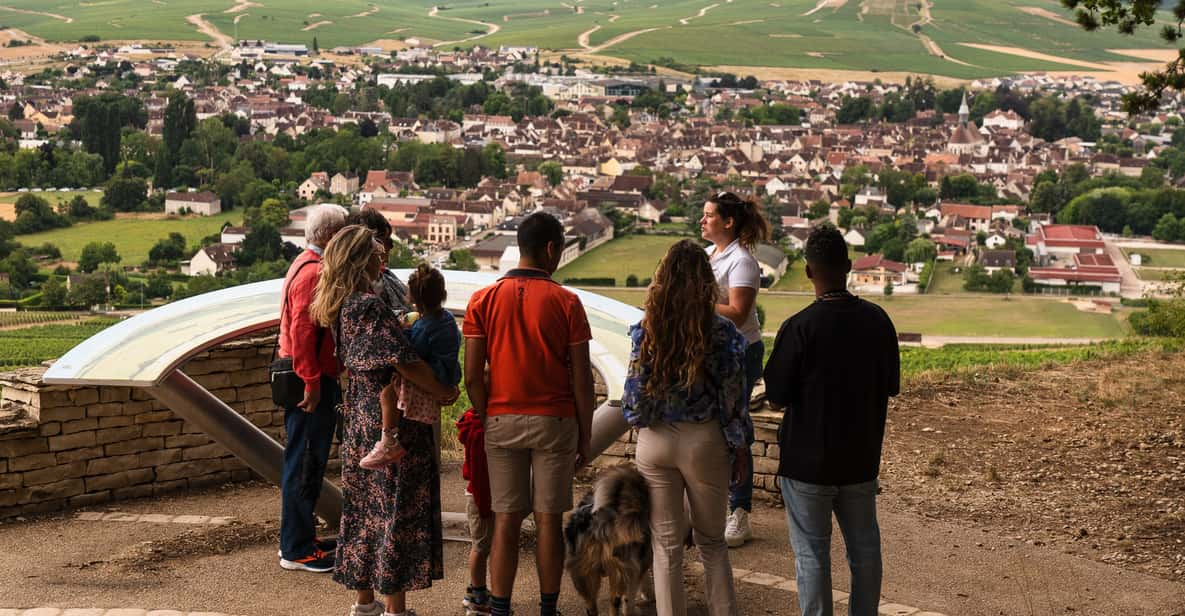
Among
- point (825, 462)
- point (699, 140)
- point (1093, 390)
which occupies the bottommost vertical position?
point (699, 140)

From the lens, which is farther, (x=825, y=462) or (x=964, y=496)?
(x=964, y=496)

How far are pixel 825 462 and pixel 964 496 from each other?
2.55 m

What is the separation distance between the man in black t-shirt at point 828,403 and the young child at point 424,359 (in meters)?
0.88

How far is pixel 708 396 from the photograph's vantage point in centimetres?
360

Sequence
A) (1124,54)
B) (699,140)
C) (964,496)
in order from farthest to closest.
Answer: (1124,54)
(699,140)
(964,496)

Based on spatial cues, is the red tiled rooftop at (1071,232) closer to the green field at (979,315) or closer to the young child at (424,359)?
the green field at (979,315)

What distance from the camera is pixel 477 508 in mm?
4031

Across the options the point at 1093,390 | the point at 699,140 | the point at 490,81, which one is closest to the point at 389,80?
the point at 490,81

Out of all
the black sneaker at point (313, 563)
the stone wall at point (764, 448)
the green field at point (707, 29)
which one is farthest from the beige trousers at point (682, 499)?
the green field at point (707, 29)

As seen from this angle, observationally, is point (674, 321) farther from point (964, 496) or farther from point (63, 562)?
point (964, 496)

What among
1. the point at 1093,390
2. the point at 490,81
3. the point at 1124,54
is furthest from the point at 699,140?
the point at 1093,390

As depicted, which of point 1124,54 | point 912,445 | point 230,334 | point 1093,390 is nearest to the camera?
point 230,334

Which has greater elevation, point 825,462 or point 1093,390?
point 825,462

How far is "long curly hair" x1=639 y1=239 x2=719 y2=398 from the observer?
3.55m
